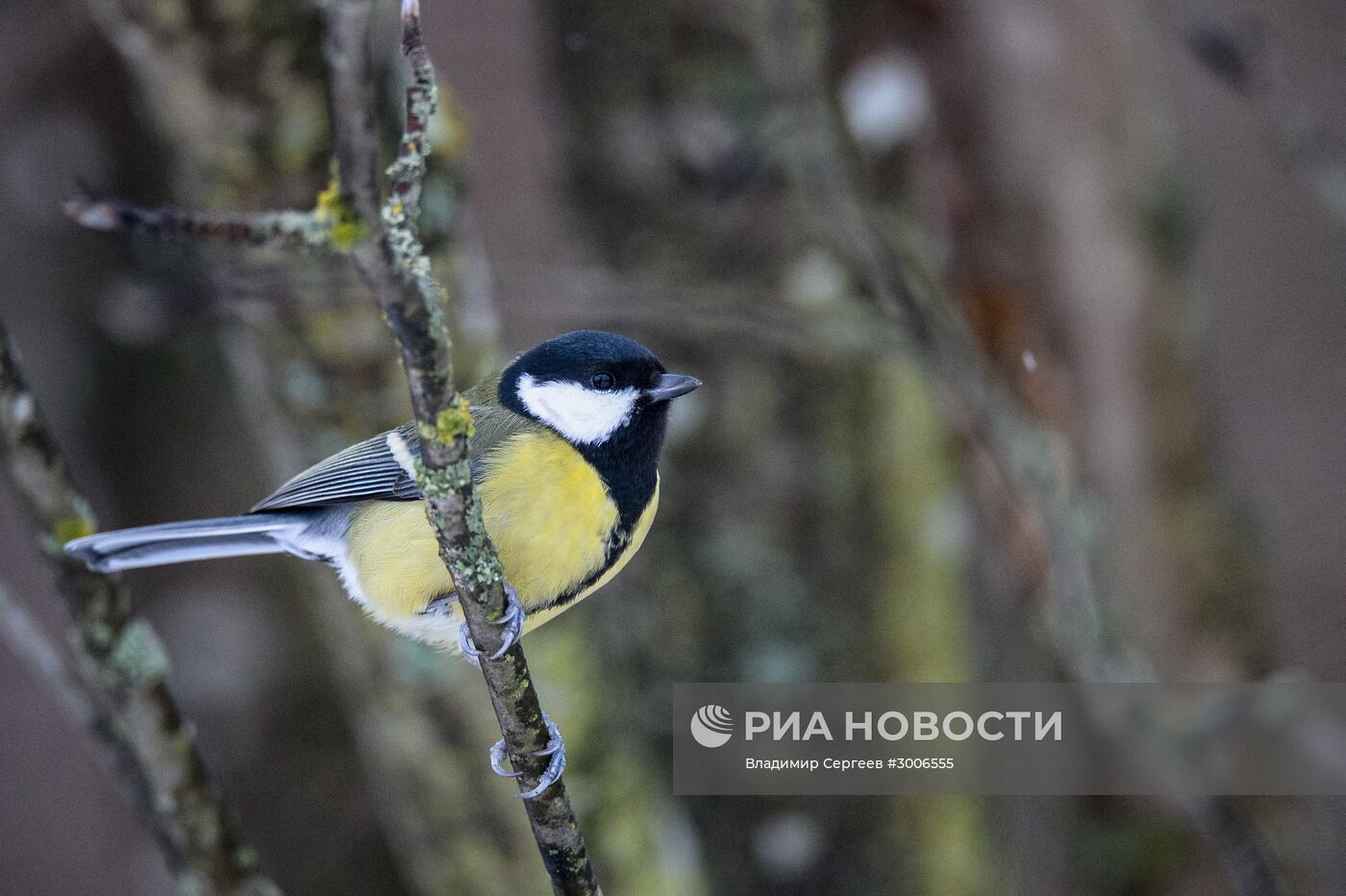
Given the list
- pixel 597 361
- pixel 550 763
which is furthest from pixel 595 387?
pixel 550 763

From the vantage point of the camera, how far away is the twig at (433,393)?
15.9 inches

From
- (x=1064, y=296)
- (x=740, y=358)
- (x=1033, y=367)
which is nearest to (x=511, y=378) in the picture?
(x=740, y=358)

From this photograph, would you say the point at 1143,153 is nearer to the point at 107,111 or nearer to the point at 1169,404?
the point at 1169,404

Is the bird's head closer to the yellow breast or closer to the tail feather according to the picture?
the yellow breast

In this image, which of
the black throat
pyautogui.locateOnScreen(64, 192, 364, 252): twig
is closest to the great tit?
the black throat

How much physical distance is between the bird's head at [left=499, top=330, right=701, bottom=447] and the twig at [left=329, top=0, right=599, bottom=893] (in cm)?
26

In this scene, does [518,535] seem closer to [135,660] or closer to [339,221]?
[135,660]

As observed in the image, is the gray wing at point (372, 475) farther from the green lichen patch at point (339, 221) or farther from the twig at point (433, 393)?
the green lichen patch at point (339, 221)

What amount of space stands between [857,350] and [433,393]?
0.90m

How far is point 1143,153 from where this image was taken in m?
1.37

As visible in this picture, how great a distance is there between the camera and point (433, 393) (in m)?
0.48

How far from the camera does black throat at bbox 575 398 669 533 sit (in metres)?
0.83

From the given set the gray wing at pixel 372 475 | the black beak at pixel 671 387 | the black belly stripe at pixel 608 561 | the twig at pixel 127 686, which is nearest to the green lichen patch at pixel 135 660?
the twig at pixel 127 686

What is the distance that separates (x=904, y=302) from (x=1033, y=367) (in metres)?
0.36
